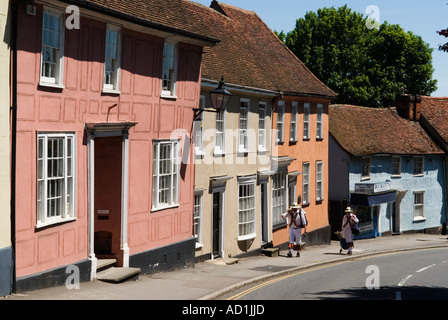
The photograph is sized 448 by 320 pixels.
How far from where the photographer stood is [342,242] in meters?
28.6

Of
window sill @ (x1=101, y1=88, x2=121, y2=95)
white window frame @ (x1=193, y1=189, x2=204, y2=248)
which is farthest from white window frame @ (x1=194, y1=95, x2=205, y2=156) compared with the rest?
window sill @ (x1=101, y1=88, x2=121, y2=95)

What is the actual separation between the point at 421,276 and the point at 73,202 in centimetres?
1110

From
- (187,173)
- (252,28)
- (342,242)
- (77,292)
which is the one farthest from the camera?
(252,28)

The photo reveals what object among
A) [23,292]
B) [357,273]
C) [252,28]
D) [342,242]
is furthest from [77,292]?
[252,28]

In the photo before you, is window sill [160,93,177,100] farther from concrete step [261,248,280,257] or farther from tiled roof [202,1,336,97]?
concrete step [261,248,280,257]

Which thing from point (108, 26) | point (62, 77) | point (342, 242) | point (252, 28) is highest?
point (252, 28)

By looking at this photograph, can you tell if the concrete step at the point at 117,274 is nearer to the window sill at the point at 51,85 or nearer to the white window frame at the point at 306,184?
the window sill at the point at 51,85

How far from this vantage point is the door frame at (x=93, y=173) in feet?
52.5

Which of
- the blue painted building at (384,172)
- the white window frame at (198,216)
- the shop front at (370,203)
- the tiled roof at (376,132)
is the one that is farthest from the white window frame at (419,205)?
the white window frame at (198,216)

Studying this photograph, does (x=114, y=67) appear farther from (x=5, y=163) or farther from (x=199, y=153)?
(x=199, y=153)

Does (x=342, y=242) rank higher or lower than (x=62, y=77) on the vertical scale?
lower

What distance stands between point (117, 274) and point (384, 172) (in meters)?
27.5

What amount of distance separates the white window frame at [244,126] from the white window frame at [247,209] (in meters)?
1.19

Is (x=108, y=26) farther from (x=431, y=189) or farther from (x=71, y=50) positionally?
(x=431, y=189)
